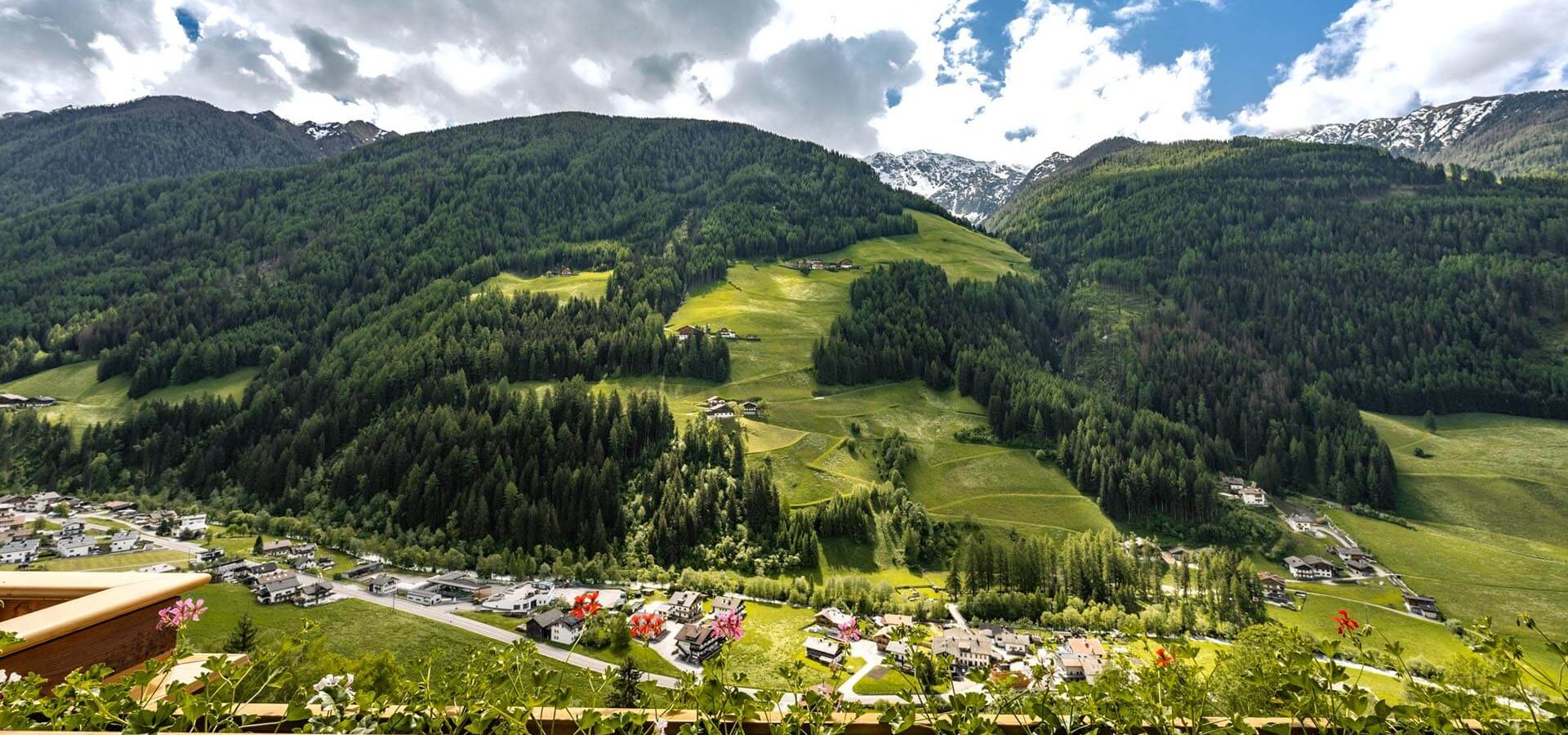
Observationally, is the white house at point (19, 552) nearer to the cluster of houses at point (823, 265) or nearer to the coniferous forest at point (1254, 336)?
the coniferous forest at point (1254, 336)

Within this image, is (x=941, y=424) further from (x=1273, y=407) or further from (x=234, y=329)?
(x=234, y=329)

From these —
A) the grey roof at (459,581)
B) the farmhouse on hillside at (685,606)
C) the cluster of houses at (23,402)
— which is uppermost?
the cluster of houses at (23,402)

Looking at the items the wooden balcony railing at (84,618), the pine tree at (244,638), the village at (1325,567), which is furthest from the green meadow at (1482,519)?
the pine tree at (244,638)

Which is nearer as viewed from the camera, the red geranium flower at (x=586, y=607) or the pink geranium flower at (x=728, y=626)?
the red geranium flower at (x=586, y=607)

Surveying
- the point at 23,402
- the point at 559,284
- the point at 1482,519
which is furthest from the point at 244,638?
the point at 1482,519

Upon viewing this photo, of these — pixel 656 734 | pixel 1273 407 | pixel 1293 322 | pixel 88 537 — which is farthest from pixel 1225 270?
pixel 88 537

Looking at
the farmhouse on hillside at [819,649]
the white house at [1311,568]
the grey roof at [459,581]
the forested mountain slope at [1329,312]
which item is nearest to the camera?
the farmhouse on hillside at [819,649]

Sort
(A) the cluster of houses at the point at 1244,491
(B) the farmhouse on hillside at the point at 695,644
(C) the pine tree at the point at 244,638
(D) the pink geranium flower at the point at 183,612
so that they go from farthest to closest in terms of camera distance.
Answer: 1. (A) the cluster of houses at the point at 1244,491
2. (B) the farmhouse on hillside at the point at 695,644
3. (C) the pine tree at the point at 244,638
4. (D) the pink geranium flower at the point at 183,612
